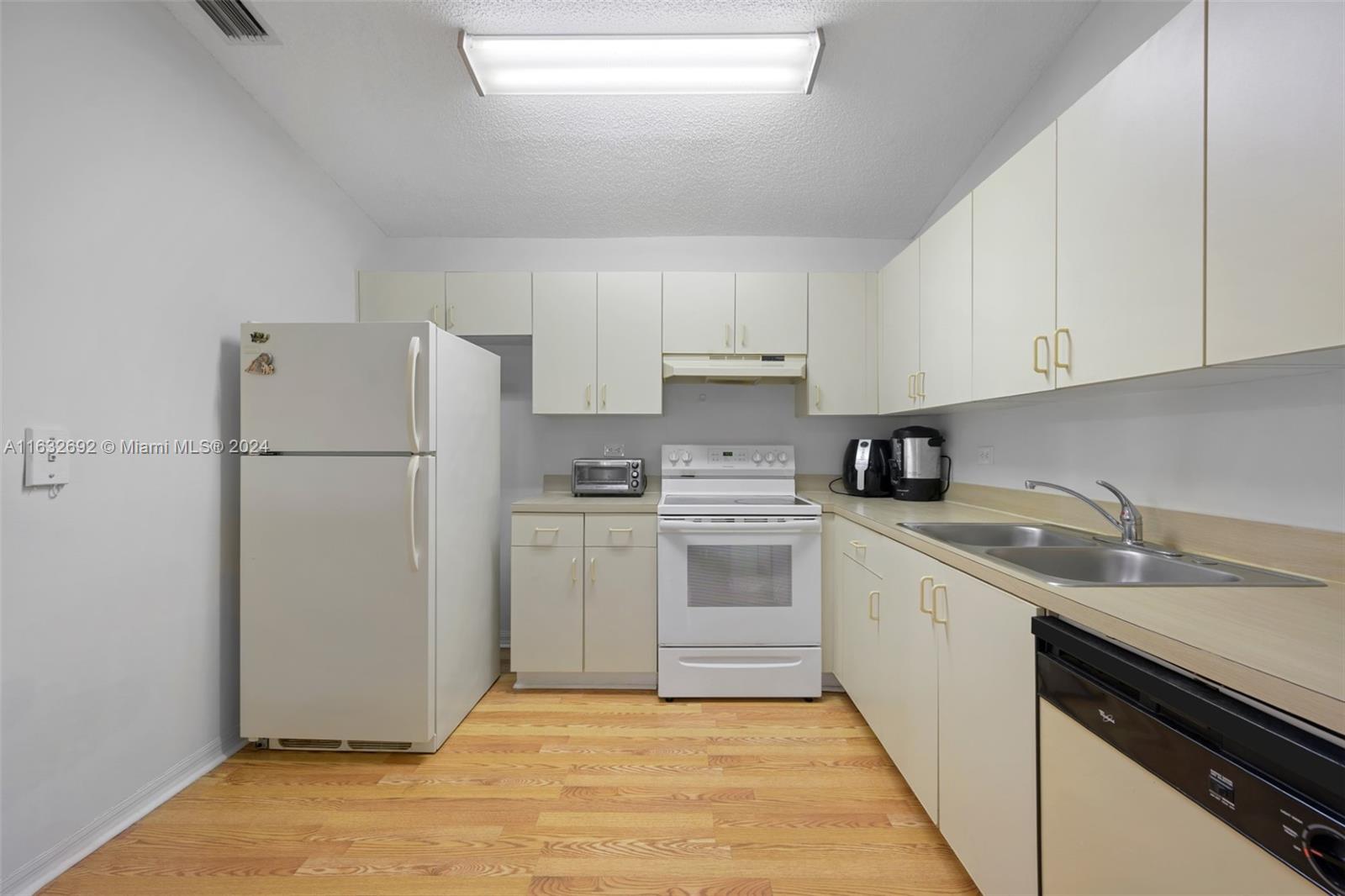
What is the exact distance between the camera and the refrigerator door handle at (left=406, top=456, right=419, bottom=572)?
1.90 m

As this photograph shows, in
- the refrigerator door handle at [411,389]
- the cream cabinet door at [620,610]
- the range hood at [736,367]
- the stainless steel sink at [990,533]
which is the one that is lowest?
the cream cabinet door at [620,610]

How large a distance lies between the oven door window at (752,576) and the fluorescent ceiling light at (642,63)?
5.95 feet

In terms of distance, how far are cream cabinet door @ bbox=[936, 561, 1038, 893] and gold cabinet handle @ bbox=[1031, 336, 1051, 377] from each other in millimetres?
589

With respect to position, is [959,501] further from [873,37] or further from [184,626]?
[184,626]

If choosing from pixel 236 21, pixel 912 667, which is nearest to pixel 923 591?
pixel 912 667

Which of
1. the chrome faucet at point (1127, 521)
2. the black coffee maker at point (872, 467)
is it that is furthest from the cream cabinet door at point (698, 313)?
the chrome faucet at point (1127, 521)

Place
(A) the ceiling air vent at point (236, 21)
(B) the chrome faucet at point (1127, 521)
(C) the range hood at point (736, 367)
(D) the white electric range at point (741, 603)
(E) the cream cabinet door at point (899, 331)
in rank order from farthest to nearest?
(C) the range hood at point (736, 367), (D) the white electric range at point (741, 603), (E) the cream cabinet door at point (899, 331), (A) the ceiling air vent at point (236, 21), (B) the chrome faucet at point (1127, 521)

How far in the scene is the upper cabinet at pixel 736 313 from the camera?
2.82m

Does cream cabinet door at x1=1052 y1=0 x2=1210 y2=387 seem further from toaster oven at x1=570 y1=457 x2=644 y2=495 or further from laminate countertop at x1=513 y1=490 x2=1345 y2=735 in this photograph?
toaster oven at x1=570 y1=457 x2=644 y2=495

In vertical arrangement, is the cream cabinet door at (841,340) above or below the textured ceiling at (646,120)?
below

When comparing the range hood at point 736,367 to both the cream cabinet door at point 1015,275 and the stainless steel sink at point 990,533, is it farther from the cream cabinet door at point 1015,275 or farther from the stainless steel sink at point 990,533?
the stainless steel sink at point 990,533

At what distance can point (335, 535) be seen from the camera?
6.32 ft

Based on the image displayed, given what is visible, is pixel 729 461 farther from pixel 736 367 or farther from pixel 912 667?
pixel 912 667

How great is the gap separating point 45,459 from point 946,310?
274 cm
